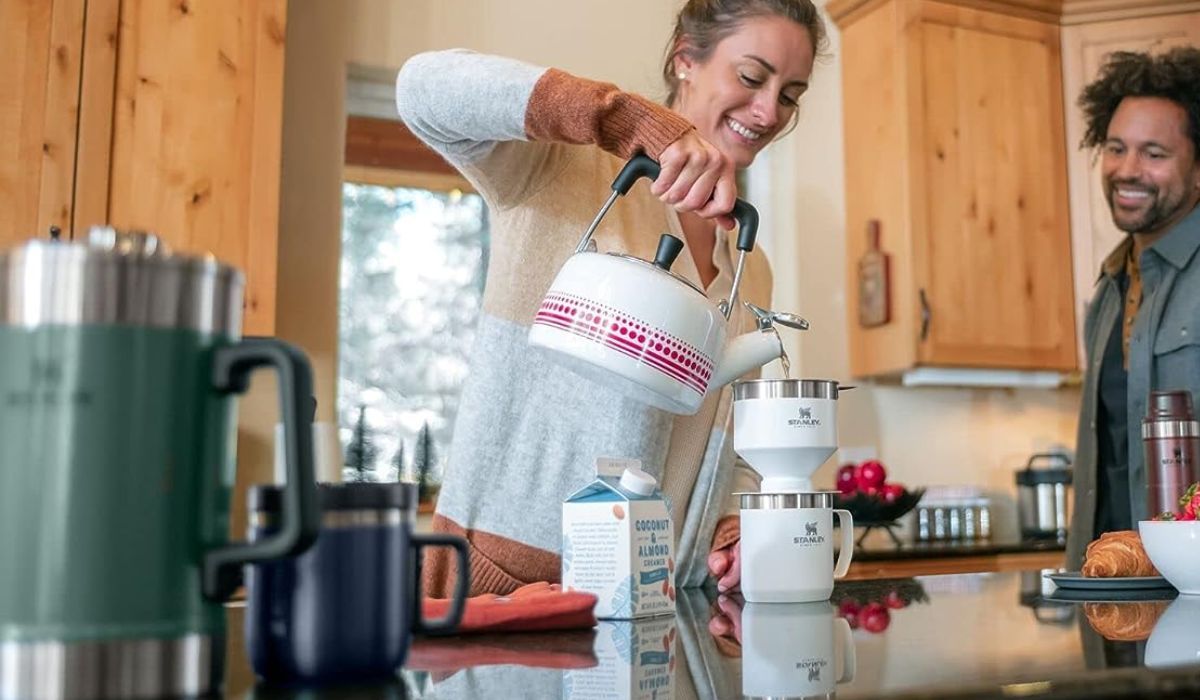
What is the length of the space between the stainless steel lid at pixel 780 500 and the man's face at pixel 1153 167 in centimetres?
200

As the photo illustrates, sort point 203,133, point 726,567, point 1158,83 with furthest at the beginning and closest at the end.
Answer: point 1158,83 < point 203,133 < point 726,567

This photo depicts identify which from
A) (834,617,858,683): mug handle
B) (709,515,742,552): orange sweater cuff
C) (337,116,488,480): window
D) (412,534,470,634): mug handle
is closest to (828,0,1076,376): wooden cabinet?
(337,116,488,480): window

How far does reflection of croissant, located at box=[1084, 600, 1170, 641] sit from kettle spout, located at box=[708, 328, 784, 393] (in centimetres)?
33

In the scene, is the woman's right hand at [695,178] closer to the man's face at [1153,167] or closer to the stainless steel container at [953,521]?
the man's face at [1153,167]

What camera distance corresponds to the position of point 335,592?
539 mm

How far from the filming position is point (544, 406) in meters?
1.26

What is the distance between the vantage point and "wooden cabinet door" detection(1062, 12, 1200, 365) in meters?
3.30

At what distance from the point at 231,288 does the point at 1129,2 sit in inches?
135

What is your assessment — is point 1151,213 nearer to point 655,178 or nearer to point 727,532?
point 727,532

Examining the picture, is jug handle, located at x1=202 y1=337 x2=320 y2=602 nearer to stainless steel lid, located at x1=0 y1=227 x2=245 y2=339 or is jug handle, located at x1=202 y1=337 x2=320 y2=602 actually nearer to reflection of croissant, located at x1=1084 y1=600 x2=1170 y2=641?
stainless steel lid, located at x1=0 y1=227 x2=245 y2=339

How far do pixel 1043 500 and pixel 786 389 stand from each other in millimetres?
2655

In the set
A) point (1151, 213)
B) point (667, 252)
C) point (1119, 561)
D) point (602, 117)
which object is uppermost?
point (1151, 213)

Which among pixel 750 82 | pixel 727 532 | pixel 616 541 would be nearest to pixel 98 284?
pixel 616 541

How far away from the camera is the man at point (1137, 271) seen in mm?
2484
